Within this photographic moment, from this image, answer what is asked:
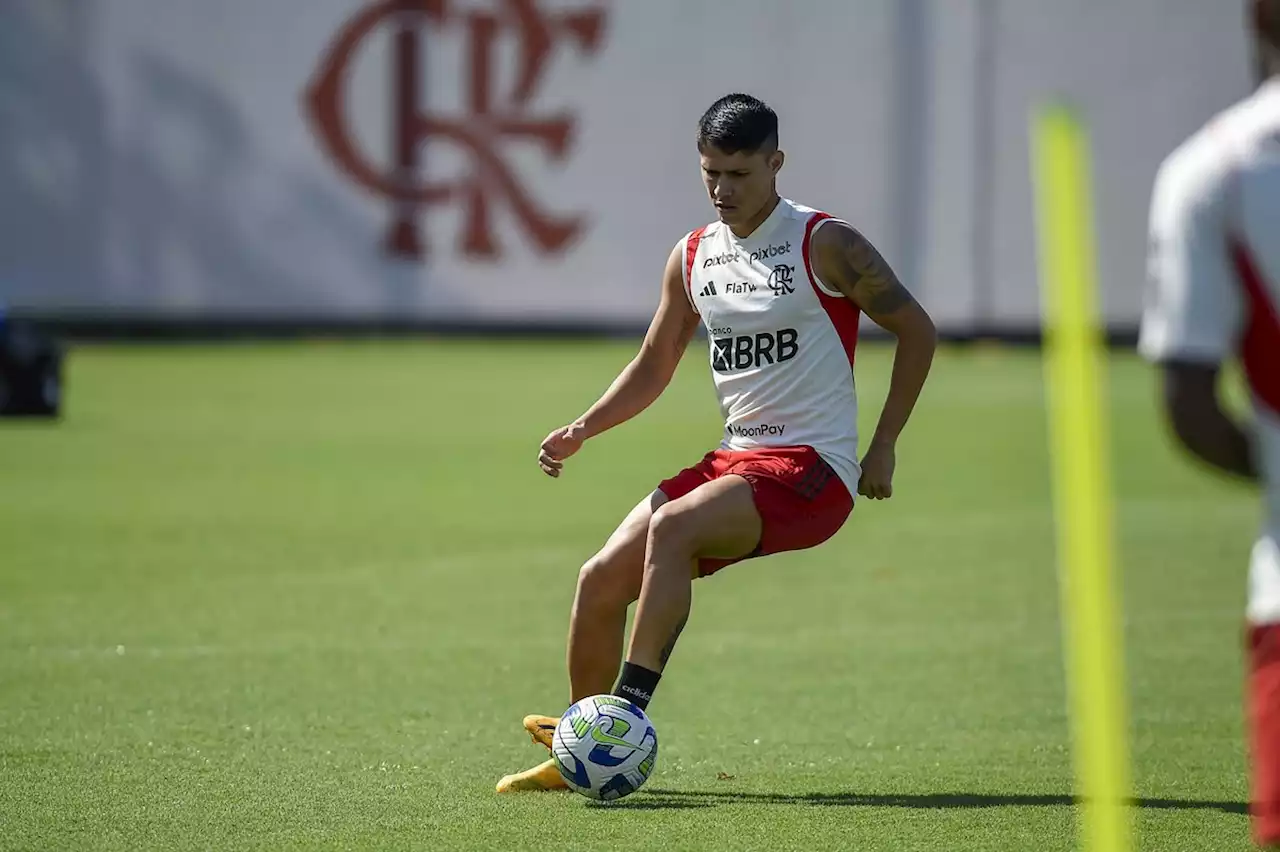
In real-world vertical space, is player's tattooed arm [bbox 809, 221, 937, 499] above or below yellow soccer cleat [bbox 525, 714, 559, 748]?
above

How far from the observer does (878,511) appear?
14859mm

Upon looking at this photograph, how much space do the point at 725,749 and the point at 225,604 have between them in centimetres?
403

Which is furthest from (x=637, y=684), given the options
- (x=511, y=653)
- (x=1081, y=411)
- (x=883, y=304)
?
(x=1081, y=411)

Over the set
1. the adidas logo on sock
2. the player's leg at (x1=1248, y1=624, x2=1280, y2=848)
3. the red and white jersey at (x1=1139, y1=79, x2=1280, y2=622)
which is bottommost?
the adidas logo on sock

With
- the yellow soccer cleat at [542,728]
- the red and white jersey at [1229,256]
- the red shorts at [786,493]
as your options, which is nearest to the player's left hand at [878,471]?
the red shorts at [786,493]

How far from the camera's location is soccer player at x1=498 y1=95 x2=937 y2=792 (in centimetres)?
633

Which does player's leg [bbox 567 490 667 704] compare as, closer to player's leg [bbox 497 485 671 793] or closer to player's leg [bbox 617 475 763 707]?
player's leg [bbox 497 485 671 793]

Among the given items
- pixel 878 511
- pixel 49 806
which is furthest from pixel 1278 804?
pixel 878 511

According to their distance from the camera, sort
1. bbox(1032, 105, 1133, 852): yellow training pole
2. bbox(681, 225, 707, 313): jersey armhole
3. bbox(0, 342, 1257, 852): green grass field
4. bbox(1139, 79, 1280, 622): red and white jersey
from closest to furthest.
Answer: bbox(1032, 105, 1133, 852): yellow training pole < bbox(1139, 79, 1280, 622): red and white jersey < bbox(0, 342, 1257, 852): green grass field < bbox(681, 225, 707, 313): jersey armhole

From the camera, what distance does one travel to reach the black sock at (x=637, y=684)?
617cm

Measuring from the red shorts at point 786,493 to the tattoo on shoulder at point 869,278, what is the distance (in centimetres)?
50

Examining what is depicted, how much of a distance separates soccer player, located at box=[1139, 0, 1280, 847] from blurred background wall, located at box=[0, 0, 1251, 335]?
3309cm

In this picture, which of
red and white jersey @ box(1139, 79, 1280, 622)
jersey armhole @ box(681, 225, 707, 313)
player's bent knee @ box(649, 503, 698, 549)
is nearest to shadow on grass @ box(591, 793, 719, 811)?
player's bent knee @ box(649, 503, 698, 549)

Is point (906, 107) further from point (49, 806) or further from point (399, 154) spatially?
point (49, 806)
